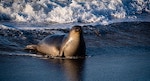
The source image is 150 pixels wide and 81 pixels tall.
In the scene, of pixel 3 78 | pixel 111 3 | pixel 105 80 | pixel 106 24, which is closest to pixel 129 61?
pixel 105 80

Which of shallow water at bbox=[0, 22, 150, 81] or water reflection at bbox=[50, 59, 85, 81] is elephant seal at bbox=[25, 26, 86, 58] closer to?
shallow water at bbox=[0, 22, 150, 81]

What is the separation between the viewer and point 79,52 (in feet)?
31.3

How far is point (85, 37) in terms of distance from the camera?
38.4 ft

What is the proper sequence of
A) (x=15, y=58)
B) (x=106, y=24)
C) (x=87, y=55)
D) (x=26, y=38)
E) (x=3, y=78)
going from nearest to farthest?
1. (x=3, y=78)
2. (x=15, y=58)
3. (x=87, y=55)
4. (x=26, y=38)
5. (x=106, y=24)

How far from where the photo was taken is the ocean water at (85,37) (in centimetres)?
789

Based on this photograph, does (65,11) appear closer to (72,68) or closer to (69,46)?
(69,46)

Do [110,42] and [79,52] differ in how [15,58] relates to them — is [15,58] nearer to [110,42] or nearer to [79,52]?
[79,52]

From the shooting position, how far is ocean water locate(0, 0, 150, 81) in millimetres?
7891

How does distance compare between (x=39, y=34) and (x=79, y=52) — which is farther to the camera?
(x=39, y=34)

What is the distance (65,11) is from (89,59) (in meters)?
6.26

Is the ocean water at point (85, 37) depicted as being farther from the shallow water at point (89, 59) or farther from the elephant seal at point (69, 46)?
the elephant seal at point (69, 46)

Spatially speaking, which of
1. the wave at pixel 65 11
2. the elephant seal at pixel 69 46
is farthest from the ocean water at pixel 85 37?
the elephant seal at pixel 69 46

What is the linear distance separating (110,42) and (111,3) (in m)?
6.35

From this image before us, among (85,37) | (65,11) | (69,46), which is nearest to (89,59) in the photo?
(69,46)
